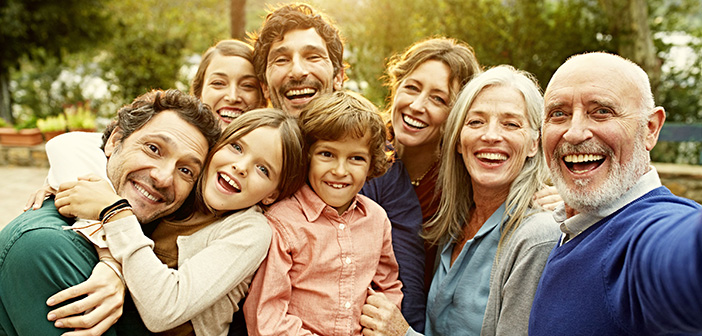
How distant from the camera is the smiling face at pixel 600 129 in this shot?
1.71 meters

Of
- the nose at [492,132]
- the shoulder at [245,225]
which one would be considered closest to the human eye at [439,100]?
the nose at [492,132]

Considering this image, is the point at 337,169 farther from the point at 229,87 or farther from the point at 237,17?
the point at 237,17

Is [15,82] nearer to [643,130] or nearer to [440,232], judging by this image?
[440,232]

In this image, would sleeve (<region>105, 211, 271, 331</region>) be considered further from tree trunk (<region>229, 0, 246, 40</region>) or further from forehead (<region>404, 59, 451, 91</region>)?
tree trunk (<region>229, 0, 246, 40</region>)

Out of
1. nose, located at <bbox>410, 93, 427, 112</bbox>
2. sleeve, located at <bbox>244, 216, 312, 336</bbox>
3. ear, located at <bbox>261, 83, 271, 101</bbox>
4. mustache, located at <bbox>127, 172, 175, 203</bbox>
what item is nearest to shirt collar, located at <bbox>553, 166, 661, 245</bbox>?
sleeve, located at <bbox>244, 216, 312, 336</bbox>

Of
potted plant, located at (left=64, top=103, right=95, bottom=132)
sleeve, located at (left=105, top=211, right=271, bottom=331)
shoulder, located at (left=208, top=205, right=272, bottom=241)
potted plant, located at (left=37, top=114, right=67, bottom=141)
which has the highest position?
shoulder, located at (left=208, top=205, right=272, bottom=241)

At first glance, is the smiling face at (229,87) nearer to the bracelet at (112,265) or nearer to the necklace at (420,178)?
the necklace at (420,178)

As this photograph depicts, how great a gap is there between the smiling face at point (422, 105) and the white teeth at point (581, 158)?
1.26 meters

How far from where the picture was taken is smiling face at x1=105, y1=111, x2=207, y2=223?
2125 mm

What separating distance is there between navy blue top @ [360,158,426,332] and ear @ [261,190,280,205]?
0.66 m

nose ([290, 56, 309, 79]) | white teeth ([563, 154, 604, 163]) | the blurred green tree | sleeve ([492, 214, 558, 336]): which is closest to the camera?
white teeth ([563, 154, 604, 163])

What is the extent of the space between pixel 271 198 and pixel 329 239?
0.35 m

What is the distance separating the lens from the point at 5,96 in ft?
44.1

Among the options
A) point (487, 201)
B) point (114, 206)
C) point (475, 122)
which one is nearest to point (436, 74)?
point (475, 122)
